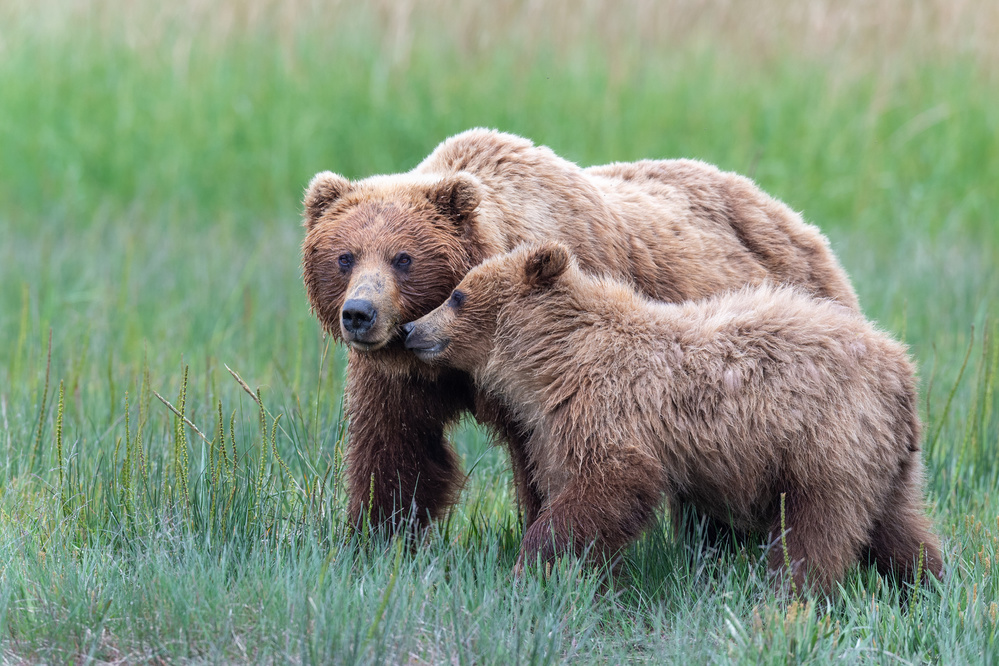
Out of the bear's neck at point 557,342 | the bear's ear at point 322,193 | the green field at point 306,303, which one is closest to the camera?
the green field at point 306,303

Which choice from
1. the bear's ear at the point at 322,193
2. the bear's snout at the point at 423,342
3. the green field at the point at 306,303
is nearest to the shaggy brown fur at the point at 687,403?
the bear's snout at the point at 423,342

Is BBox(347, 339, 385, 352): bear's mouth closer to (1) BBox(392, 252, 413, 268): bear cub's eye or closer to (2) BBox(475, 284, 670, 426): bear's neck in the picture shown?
(1) BBox(392, 252, 413, 268): bear cub's eye

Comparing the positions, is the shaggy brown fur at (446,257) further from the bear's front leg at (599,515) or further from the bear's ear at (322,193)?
the bear's front leg at (599,515)

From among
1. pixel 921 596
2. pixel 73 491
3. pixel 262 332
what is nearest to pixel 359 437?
pixel 73 491

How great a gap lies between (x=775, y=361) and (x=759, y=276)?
1.17 meters

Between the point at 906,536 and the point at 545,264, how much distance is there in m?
1.65

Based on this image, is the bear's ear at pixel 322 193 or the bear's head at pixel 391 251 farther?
the bear's ear at pixel 322 193

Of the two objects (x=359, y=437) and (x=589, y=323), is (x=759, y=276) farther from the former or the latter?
(x=359, y=437)

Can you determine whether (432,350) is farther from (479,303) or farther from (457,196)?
(457,196)

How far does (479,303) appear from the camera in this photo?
4.24 meters

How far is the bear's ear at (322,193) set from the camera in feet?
14.9

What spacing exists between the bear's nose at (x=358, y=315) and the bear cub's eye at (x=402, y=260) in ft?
0.86

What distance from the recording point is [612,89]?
1236cm

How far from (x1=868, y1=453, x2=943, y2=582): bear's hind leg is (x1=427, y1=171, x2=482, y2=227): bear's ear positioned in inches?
71.6
